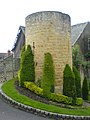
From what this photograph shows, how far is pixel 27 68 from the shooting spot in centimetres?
1848

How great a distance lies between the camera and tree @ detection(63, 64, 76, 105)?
58.4 feet

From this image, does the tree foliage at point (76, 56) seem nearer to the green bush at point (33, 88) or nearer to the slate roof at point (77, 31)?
the slate roof at point (77, 31)

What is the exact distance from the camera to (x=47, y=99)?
656 inches

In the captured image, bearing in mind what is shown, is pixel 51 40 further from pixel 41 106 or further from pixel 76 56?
pixel 76 56

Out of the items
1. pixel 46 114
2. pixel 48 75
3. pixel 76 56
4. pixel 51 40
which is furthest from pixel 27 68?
pixel 76 56

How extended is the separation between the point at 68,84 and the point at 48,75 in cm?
169

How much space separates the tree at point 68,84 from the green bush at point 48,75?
1.07 m

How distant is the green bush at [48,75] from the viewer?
17.1 meters

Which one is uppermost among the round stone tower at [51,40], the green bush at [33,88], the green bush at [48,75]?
the round stone tower at [51,40]

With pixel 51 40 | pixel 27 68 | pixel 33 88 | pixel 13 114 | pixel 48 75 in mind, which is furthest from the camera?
pixel 51 40

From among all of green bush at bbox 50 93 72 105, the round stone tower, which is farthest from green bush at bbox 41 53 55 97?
the round stone tower

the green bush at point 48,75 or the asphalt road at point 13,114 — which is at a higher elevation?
the green bush at point 48,75

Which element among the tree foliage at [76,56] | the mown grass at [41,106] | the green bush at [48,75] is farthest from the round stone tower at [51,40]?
the tree foliage at [76,56]

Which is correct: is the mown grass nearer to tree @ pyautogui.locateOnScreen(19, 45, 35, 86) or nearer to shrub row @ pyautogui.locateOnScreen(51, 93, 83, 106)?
shrub row @ pyautogui.locateOnScreen(51, 93, 83, 106)
